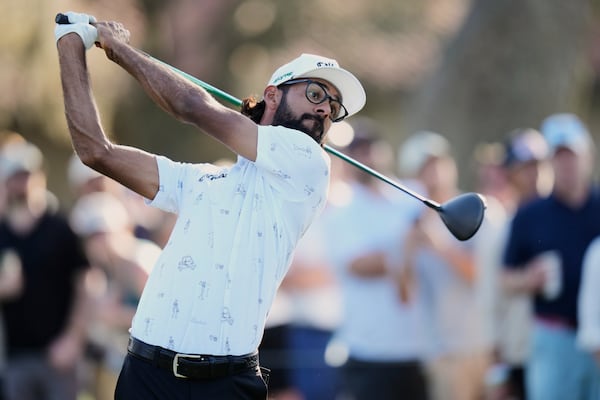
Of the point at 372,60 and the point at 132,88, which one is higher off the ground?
the point at 372,60

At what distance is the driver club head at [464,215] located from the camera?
219 inches

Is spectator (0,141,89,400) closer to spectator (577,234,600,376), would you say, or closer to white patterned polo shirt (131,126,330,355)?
spectator (577,234,600,376)

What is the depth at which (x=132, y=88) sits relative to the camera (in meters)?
19.8

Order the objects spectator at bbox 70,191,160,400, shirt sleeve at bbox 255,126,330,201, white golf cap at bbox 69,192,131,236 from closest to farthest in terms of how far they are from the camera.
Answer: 1. shirt sleeve at bbox 255,126,330,201
2. spectator at bbox 70,191,160,400
3. white golf cap at bbox 69,192,131,236

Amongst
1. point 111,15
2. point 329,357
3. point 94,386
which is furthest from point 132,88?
point 329,357

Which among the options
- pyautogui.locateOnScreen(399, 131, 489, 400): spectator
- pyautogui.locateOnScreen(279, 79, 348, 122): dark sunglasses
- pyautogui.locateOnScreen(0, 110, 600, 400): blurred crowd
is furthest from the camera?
pyautogui.locateOnScreen(399, 131, 489, 400): spectator

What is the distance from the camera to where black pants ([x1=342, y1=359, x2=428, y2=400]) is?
28.0ft

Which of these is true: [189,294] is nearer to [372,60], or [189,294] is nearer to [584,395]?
[584,395]

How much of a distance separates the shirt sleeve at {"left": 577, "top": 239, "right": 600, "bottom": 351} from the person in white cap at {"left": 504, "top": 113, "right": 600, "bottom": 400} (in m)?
0.50

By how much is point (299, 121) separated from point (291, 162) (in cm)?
26

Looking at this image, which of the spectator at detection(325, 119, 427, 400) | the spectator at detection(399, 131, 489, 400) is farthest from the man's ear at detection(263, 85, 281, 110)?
the spectator at detection(399, 131, 489, 400)

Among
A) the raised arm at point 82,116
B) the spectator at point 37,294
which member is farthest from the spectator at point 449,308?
the raised arm at point 82,116

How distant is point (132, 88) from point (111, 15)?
1.99 m

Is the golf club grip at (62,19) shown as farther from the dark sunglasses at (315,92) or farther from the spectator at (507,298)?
the spectator at (507,298)
